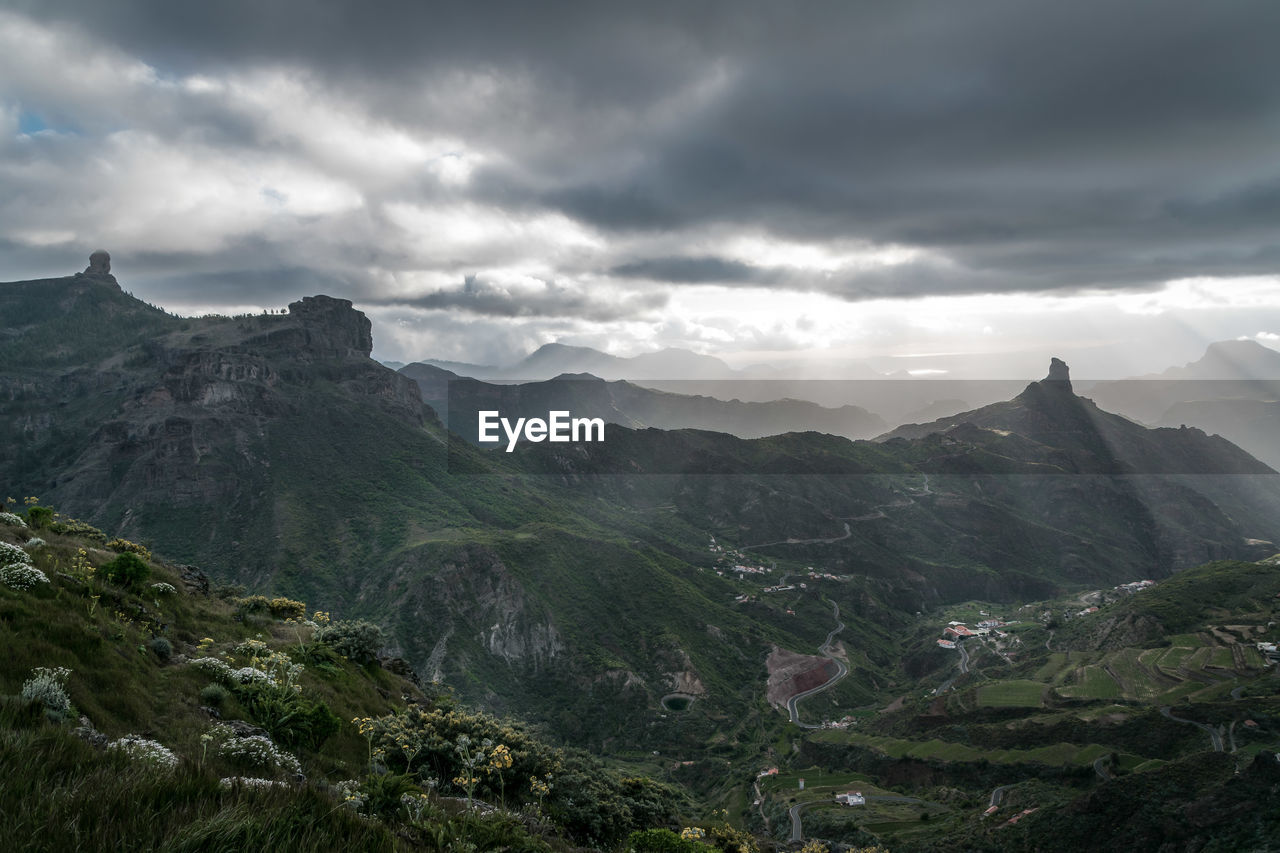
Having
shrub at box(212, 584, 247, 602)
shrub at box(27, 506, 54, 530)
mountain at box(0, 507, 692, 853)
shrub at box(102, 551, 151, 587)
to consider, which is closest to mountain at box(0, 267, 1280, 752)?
shrub at box(212, 584, 247, 602)

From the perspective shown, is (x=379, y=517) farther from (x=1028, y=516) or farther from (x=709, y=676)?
(x=1028, y=516)

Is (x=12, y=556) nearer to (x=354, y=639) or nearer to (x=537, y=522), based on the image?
(x=354, y=639)

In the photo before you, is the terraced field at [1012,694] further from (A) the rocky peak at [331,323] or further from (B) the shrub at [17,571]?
(A) the rocky peak at [331,323]

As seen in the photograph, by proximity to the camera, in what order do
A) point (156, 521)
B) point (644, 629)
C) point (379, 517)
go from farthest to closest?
point (379, 517) < point (156, 521) < point (644, 629)

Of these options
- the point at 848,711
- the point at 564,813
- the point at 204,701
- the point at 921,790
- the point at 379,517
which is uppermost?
the point at 204,701

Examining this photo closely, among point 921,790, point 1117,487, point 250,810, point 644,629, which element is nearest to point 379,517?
point 644,629

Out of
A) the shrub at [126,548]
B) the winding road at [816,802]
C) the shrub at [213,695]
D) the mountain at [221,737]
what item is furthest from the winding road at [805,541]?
the shrub at [213,695]

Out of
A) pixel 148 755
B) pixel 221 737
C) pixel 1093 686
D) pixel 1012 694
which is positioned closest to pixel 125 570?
pixel 221 737
